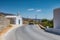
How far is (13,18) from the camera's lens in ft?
225

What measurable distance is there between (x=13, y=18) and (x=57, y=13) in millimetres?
35019

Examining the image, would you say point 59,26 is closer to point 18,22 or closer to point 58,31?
point 58,31

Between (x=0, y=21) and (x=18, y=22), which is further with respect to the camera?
(x=18, y=22)

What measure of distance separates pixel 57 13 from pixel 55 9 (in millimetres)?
1280

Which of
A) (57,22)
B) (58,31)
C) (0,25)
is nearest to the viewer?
(58,31)

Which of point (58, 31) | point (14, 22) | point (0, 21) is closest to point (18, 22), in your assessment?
point (14, 22)

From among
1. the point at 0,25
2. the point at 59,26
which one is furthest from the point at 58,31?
the point at 0,25

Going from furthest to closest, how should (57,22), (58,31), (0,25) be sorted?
(57,22) → (0,25) → (58,31)

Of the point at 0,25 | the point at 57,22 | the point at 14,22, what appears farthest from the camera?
the point at 14,22

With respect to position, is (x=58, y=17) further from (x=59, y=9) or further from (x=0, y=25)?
(x=0, y=25)

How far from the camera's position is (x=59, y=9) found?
35031mm

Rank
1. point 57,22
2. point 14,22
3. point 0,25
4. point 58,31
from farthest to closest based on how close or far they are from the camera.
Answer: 1. point 14,22
2. point 57,22
3. point 0,25
4. point 58,31

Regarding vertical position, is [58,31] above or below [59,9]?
below

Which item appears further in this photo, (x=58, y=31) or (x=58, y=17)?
(x=58, y=17)
